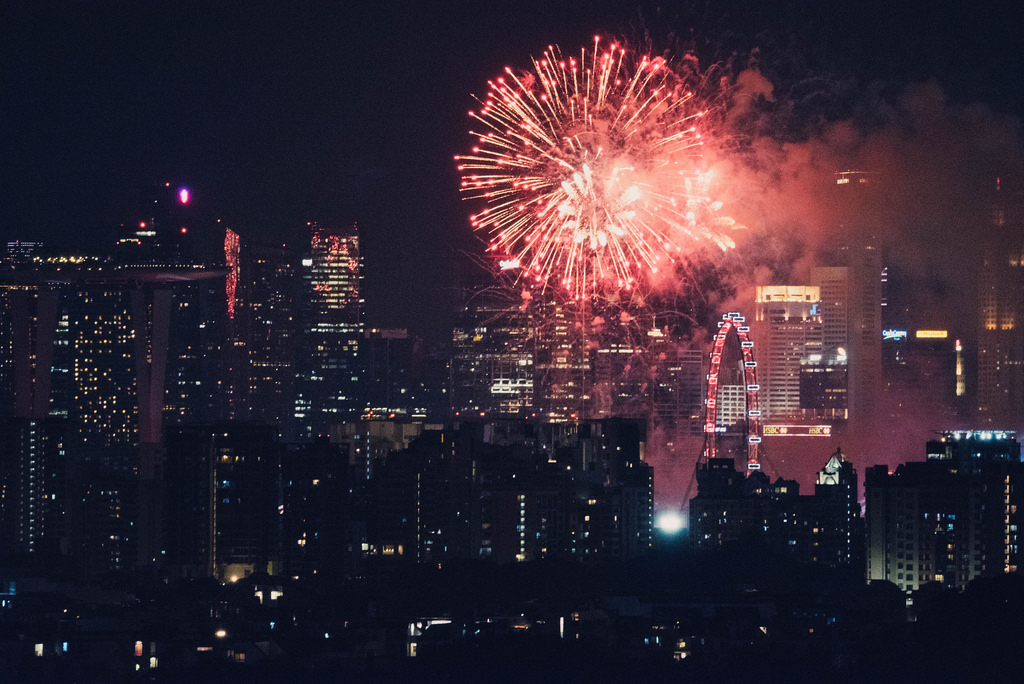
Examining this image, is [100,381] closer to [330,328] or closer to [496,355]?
[330,328]

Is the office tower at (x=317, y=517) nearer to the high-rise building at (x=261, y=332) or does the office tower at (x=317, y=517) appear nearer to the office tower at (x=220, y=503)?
the office tower at (x=220, y=503)

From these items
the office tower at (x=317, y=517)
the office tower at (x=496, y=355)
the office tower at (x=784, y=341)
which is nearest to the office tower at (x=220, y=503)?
the office tower at (x=317, y=517)

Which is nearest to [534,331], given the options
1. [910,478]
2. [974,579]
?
[910,478]

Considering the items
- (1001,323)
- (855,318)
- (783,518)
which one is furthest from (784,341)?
(783,518)

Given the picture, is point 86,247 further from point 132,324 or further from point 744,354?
point 744,354

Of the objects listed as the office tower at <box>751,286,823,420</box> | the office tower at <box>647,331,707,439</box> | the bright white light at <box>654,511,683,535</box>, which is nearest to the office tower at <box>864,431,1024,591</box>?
the bright white light at <box>654,511,683,535</box>

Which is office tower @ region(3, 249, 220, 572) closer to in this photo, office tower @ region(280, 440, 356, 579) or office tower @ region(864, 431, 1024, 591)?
office tower @ region(280, 440, 356, 579)
